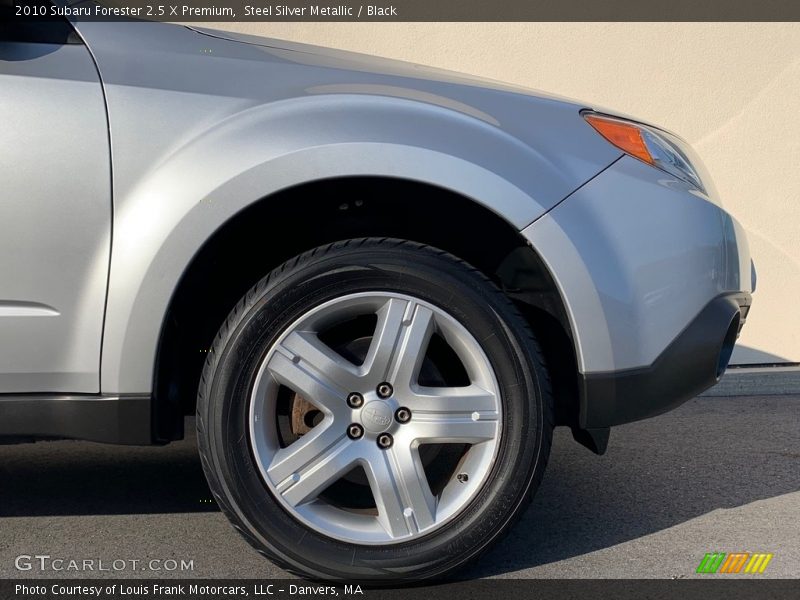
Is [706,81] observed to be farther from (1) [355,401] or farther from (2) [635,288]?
(1) [355,401]

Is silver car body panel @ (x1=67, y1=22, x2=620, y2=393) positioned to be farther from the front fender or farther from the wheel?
the wheel

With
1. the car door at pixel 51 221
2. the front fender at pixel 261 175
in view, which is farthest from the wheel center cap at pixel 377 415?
the car door at pixel 51 221

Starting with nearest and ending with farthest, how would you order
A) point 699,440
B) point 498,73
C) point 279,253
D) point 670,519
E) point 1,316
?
1. point 1,316
2. point 279,253
3. point 670,519
4. point 699,440
5. point 498,73

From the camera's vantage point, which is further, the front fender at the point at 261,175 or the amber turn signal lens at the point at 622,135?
the amber turn signal lens at the point at 622,135

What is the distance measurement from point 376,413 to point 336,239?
1.71ft

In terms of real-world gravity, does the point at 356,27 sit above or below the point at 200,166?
above

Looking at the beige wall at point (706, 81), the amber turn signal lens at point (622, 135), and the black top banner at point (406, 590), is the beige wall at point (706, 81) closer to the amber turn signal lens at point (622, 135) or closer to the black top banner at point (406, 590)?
the amber turn signal lens at point (622, 135)

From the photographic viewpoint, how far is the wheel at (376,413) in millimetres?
2207

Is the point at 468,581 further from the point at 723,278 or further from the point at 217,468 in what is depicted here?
the point at 723,278

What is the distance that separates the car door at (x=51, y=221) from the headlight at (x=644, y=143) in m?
1.22

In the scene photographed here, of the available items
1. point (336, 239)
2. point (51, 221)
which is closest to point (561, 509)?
point (336, 239)

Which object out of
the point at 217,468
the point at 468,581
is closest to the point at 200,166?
the point at 217,468

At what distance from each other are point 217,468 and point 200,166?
2.32 ft

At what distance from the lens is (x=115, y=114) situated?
2141 millimetres
